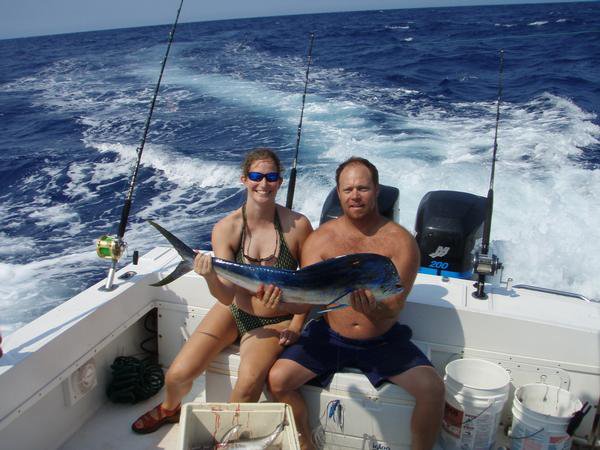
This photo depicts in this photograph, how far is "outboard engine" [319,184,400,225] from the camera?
3706 mm

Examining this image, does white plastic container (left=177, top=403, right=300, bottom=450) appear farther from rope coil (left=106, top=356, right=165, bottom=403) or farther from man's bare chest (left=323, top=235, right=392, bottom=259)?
rope coil (left=106, top=356, right=165, bottom=403)

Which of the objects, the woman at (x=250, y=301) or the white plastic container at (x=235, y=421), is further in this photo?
the woman at (x=250, y=301)

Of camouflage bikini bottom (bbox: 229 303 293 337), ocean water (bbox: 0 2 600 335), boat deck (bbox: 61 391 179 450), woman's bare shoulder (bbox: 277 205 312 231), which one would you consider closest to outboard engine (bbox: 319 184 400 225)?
woman's bare shoulder (bbox: 277 205 312 231)

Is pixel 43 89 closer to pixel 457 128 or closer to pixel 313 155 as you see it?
pixel 313 155

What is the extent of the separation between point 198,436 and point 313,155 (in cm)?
754

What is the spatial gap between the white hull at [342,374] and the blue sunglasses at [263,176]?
86 centimetres

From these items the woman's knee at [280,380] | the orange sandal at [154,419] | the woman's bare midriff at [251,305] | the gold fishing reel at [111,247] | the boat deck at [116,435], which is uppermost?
the gold fishing reel at [111,247]

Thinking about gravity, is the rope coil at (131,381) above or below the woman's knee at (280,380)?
below

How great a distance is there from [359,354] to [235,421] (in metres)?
0.69

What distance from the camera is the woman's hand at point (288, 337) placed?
8.75ft

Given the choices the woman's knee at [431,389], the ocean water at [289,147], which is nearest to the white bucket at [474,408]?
the woman's knee at [431,389]

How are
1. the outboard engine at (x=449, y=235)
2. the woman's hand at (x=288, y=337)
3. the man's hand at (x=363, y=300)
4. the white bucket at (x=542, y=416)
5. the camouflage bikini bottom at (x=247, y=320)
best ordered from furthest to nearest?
the outboard engine at (x=449, y=235) < the camouflage bikini bottom at (x=247, y=320) < the woman's hand at (x=288, y=337) < the white bucket at (x=542, y=416) < the man's hand at (x=363, y=300)

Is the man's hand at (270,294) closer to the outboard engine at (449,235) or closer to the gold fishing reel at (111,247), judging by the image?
the gold fishing reel at (111,247)

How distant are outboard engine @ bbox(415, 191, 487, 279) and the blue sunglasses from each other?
1.53 meters
